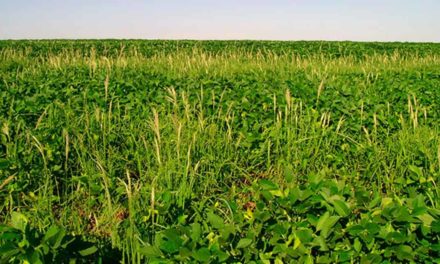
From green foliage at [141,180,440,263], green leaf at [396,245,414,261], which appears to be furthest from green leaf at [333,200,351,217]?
green leaf at [396,245,414,261]

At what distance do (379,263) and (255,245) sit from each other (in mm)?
578

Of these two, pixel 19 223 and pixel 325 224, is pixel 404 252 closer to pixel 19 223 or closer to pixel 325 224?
pixel 325 224

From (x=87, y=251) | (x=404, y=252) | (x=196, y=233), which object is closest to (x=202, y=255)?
(x=196, y=233)

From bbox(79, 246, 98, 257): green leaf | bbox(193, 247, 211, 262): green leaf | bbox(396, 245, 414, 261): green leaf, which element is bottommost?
bbox(396, 245, 414, 261): green leaf

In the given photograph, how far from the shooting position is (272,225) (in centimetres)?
199

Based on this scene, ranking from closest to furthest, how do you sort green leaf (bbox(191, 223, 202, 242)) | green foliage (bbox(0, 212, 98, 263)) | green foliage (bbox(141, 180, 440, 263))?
1. green foliage (bbox(0, 212, 98, 263))
2. green leaf (bbox(191, 223, 202, 242))
3. green foliage (bbox(141, 180, 440, 263))

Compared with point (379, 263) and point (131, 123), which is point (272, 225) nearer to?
point (379, 263)

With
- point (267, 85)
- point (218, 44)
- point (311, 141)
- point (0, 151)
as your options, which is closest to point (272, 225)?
point (311, 141)

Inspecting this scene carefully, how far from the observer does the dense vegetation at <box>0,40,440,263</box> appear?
185 cm

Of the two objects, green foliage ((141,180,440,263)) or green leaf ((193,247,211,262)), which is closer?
green leaf ((193,247,211,262))

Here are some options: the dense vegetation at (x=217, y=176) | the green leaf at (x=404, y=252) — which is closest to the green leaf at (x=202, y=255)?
the dense vegetation at (x=217, y=176)

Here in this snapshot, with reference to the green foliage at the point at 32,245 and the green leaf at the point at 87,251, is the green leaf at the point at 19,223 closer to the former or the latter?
the green foliage at the point at 32,245

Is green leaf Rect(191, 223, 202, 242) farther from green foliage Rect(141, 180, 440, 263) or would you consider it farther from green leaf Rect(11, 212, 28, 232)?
green leaf Rect(11, 212, 28, 232)

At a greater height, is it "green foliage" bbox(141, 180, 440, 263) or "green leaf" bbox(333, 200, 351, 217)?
"green leaf" bbox(333, 200, 351, 217)
